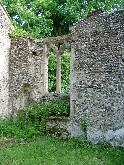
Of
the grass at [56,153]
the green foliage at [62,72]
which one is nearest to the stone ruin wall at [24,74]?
the green foliage at [62,72]

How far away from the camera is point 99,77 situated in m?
11.2

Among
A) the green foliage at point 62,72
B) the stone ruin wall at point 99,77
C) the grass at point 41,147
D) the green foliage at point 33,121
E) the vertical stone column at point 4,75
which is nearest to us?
the grass at point 41,147

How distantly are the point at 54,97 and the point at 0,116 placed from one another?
83.3 inches

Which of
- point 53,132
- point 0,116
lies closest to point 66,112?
point 53,132

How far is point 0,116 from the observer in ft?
44.1

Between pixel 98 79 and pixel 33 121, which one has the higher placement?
pixel 98 79

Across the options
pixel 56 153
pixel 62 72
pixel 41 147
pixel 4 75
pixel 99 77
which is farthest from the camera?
pixel 62 72

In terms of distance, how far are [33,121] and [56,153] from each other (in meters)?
3.70

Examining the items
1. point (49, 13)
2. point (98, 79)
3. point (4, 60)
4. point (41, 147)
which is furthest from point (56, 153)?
point (49, 13)

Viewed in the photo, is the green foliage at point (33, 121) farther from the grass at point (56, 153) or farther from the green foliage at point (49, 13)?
the green foliage at point (49, 13)

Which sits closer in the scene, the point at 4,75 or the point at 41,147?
the point at 41,147

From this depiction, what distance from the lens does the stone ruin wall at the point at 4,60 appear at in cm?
1378

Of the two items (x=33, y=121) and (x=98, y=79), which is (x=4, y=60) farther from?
(x=98, y=79)

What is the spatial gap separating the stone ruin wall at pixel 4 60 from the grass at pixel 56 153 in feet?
8.63
